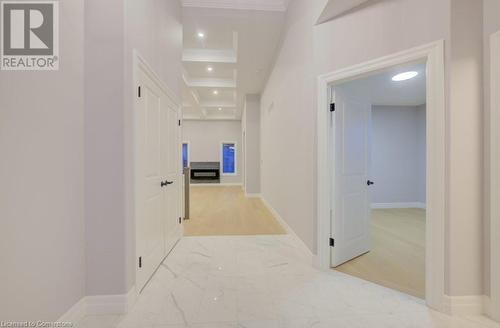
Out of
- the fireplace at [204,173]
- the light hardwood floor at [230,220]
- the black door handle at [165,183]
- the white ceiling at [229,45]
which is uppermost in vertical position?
the white ceiling at [229,45]

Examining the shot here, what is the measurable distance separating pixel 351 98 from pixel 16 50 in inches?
112

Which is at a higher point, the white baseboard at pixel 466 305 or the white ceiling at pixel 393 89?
the white ceiling at pixel 393 89

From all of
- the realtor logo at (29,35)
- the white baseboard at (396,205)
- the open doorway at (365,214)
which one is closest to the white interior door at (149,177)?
the realtor logo at (29,35)

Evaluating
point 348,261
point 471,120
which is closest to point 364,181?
point 348,261

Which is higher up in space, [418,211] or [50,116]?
[50,116]

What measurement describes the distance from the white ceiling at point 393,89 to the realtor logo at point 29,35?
2750 mm

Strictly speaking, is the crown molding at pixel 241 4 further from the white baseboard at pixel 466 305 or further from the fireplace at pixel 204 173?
the fireplace at pixel 204 173

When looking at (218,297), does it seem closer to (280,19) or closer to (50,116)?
(50,116)

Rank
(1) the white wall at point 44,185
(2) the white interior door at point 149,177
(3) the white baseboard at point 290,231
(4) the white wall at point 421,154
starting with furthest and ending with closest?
1. (4) the white wall at point 421,154
2. (3) the white baseboard at point 290,231
3. (2) the white interior door at point 149,177
4. (1) the white wall at point 44,185

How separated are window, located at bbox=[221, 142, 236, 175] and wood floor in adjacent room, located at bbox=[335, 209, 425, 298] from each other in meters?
7.54

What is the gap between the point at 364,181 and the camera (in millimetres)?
2684

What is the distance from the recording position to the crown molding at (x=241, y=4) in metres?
3.31

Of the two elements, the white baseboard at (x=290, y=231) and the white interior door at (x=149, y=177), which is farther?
the white baseboard at (x=290, y=231)

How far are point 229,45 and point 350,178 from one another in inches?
147
